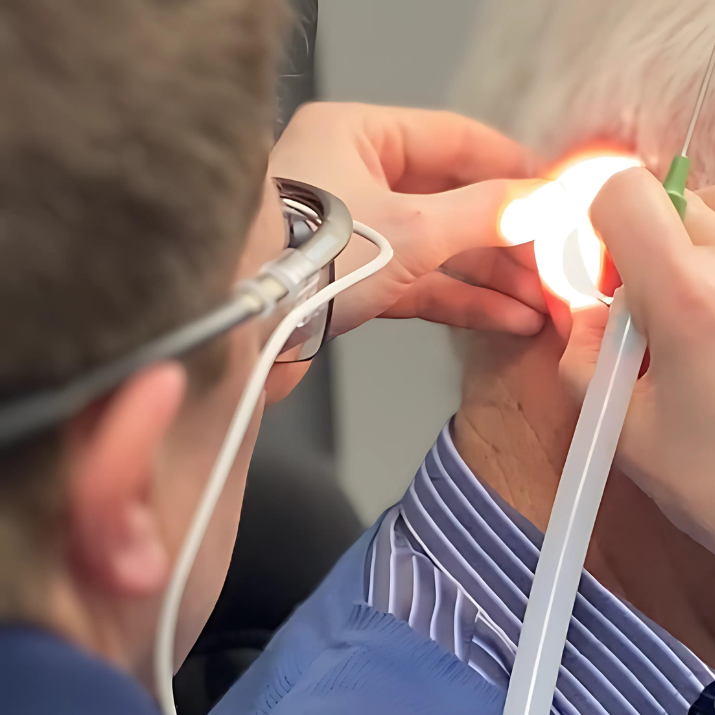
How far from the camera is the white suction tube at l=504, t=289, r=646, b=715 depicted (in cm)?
40

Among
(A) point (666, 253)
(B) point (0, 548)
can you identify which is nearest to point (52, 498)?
(B) point (0, 548)

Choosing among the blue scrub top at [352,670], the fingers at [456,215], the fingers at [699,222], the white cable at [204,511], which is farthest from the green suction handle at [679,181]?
the blue scrub top at [352,670]

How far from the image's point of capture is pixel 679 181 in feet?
1.29

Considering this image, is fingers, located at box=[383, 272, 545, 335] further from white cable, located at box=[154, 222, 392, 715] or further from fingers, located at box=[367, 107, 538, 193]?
white cable, located at box=[154, 222, 392, 715]

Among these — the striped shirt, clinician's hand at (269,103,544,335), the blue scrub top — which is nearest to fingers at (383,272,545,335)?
clinician's hand at (269,103,544,335)

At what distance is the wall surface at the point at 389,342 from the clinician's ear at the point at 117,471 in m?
0.45

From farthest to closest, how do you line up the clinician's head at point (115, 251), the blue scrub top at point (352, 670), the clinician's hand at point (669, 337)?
1. the blue scrub top at point (352, 670)
2. the clinician's hand at point (669, 337)
3. the clinician's head at point (115, 251)

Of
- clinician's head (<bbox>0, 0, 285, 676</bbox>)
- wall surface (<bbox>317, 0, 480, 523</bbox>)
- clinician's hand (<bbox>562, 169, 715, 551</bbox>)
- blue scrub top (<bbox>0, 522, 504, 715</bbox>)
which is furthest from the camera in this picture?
wall surface (<bbox>317, 0, 480, 523</bbox>)

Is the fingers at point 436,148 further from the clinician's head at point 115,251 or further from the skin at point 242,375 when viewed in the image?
the clinician's head at point 115,251

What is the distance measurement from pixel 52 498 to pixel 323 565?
73 centimetres

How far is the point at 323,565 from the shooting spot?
2.97 feet

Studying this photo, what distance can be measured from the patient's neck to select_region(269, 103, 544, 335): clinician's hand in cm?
4

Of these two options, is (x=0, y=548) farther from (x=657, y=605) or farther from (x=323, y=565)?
(x=323, y=565)

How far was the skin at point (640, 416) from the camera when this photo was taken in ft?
1.15
